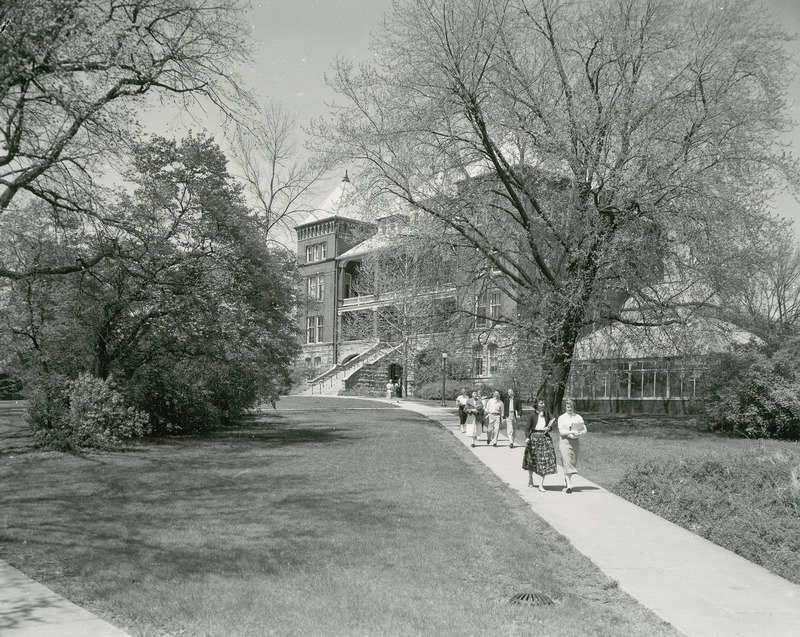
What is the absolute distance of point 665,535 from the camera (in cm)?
999

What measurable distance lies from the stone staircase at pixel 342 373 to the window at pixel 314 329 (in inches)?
360

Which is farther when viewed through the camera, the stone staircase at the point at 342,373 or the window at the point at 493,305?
the stone staircase at the point at 342,373

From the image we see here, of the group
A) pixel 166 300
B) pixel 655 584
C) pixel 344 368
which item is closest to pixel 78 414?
pixel 166 300

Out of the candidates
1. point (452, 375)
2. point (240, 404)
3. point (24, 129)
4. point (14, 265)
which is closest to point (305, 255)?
point (452, 375)

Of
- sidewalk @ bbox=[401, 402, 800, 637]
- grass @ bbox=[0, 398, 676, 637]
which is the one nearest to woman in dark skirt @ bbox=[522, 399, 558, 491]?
sidewalk @ bbox=[401, 402, 800, 637]

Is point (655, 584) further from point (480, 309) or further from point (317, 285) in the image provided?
point (317, 285)

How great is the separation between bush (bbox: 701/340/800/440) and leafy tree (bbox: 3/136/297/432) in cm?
1636

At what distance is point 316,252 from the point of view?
230ft

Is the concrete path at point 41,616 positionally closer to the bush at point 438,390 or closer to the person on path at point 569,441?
the person on path at point 569,441

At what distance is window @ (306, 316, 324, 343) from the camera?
6862 centimetres

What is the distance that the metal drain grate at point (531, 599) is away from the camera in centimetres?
681

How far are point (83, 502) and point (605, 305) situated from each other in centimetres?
1885

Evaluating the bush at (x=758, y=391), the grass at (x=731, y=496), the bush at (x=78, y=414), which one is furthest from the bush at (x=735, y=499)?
the bush at (x=758, y=391)

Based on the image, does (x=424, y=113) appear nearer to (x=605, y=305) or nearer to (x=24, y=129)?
(x=605, y=305)
